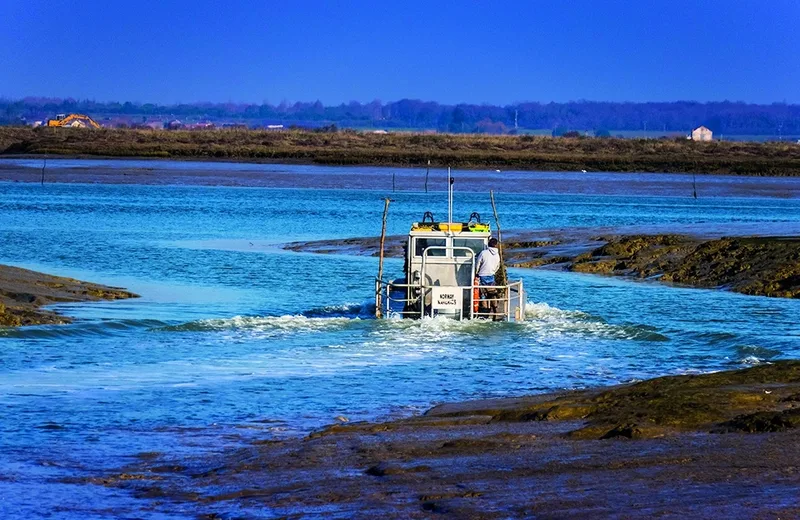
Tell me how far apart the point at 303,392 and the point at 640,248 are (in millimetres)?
19237

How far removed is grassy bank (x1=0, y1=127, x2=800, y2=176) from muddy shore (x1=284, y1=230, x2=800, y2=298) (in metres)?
46.9

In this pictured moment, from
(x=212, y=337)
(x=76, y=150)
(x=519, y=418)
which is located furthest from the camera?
(x=76, y=150)

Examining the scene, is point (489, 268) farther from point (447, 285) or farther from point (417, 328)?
point (417, 328)

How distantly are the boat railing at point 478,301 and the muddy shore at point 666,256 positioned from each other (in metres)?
7.49

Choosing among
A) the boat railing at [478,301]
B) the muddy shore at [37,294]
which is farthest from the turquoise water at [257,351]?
the muddy shore at [37,294]

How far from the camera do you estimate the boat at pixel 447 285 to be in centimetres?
2056

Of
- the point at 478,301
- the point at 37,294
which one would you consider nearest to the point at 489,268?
the point at 478,301

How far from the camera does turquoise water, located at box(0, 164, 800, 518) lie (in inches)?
471

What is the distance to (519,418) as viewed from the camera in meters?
12.1

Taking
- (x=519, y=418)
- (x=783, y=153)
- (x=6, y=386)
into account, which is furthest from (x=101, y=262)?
(x=783, y=153)

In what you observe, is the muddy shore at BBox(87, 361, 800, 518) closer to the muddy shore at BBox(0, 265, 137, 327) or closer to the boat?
the boat

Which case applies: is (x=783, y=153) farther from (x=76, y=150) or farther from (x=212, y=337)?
(x=212, y=337)

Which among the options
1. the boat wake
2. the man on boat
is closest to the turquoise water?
the boat wake

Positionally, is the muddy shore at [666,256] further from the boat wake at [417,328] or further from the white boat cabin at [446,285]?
the white boat cabin at [446,285]
